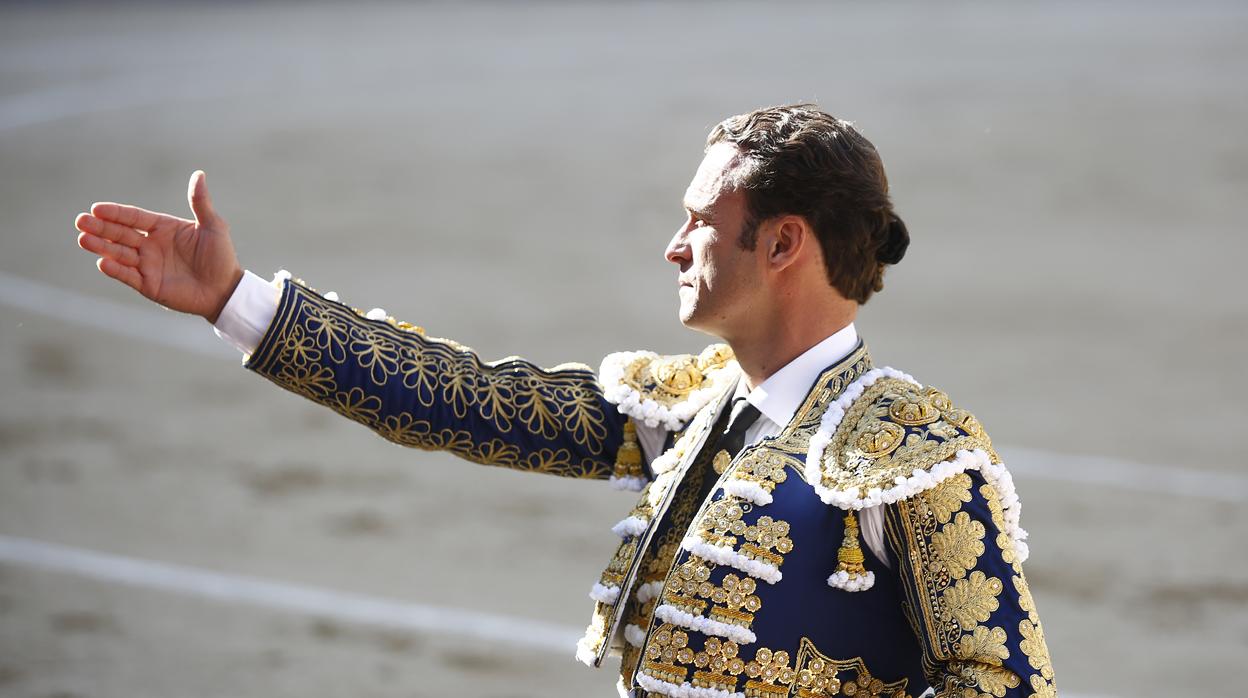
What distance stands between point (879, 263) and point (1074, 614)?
3832 millimetres

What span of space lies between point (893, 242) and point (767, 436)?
34 cm

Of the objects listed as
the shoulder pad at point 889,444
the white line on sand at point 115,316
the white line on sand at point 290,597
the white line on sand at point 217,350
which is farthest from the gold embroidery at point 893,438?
the white line on sand at point 115,316

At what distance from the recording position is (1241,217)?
11.0 meters

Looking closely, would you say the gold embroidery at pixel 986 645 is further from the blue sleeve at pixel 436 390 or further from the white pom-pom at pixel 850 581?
the blue sleeve at pixel 436 390

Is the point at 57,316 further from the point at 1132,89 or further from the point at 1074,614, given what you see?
the point at 1132,89

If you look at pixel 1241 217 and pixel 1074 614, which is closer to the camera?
pixel 1074 614

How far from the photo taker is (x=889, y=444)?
90.1 inches

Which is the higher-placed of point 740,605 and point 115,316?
point 115,316

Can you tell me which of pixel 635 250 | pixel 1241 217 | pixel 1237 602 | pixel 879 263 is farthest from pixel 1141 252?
pixel 879 263

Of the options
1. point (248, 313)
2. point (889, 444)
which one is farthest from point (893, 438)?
point (248, 313)

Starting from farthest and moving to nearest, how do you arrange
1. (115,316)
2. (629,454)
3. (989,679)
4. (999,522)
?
(115,316) → (629,454) → (999,522) → (989,679)

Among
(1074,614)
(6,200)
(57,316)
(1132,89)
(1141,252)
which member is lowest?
(1074,614)

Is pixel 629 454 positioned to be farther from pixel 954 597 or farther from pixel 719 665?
pixel 954 597

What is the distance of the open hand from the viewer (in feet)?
7.97
